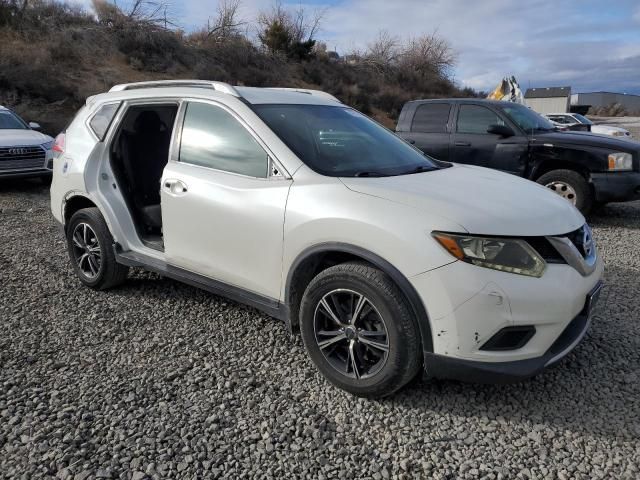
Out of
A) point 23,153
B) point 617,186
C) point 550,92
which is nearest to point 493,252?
point 617,186

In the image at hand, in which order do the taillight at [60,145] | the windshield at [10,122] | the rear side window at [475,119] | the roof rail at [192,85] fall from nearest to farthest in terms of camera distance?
the roof rail at [192,85], the taillight at [60,145], the rear side window at [475,119], the windshield at [10,122]

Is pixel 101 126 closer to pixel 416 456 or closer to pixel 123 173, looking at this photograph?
pixel 123 173

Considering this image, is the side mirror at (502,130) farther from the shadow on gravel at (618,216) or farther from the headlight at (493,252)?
the headlight at (493,252)

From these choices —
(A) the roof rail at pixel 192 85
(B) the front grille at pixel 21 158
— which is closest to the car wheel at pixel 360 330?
(A) the roof rail at pixel 192 85

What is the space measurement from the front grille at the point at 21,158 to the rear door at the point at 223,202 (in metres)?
7.20

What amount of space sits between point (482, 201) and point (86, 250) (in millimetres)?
3463

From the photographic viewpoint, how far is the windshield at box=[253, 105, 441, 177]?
10.7ft

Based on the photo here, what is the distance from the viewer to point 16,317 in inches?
158

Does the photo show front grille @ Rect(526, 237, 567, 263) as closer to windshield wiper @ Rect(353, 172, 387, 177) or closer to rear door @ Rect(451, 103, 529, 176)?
windshield wiper @ Rect(353, 172, 387, 177)

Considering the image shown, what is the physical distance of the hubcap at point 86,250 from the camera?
449cm

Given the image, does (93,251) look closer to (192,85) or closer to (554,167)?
(192,85)

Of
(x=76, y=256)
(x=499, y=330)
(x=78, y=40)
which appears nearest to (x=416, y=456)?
(x=499, y=330)

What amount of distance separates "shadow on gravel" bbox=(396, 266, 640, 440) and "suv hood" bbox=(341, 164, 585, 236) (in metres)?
0.94

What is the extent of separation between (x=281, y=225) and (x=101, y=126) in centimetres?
232
